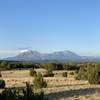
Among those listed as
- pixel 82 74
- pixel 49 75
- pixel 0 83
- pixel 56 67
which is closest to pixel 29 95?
pixel 0 83

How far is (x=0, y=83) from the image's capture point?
3416cm

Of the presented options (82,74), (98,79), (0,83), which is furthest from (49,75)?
(0,83)

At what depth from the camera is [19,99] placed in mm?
17969

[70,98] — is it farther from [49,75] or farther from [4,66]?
[4,66]

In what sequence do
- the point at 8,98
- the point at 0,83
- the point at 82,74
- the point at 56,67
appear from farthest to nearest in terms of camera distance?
the point at 56,67, the point at 82,74, the point at 0,83, the point at 8,98

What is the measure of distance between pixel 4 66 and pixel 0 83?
200ft

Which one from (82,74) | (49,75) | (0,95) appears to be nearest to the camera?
(0,95)

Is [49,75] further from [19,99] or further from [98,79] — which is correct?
[19,99]

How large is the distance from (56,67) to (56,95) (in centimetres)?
6059

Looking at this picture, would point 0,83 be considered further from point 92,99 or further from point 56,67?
point 56,67

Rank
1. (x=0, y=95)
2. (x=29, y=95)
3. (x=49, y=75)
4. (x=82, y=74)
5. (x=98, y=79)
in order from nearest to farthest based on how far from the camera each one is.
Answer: (x=29, y=95) < (x=0, y=95) < (x=98, y=79) < (x=82, y=74) < (x=49, y=75)

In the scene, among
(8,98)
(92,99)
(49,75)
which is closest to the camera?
(8,98)

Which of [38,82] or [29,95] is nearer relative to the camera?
[29,95]

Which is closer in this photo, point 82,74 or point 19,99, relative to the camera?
point 19,99
